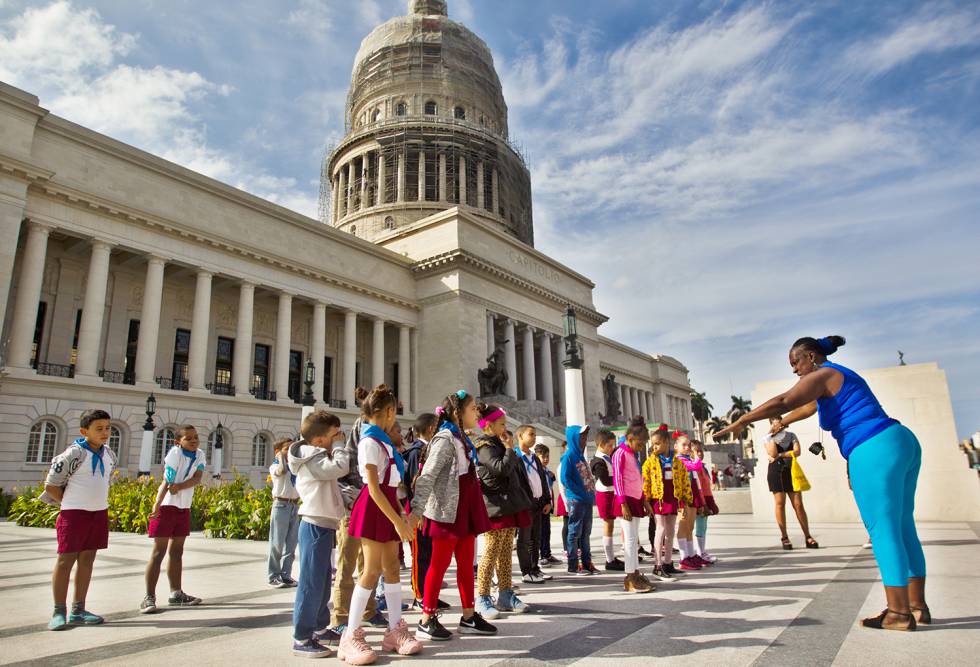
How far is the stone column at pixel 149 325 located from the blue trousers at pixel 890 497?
27939 mm

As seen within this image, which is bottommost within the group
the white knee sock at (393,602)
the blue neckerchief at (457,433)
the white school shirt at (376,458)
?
the white knee sock at (393,602)

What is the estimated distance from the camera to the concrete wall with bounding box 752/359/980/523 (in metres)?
12.8

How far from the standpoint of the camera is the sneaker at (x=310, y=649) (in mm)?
4215

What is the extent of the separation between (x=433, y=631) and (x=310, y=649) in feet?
2.94

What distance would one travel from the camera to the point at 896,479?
436 cm

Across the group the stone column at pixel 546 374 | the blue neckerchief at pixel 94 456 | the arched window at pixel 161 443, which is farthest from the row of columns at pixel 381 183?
the blue neckerchief at pixel 94 456

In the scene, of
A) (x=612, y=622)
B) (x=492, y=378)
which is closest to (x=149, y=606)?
(x=612, y=622)

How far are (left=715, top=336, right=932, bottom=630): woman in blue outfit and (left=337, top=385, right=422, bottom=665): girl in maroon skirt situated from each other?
252cm

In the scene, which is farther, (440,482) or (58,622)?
(58,622)

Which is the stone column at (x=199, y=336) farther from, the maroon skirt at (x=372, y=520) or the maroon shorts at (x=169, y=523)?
the maroon skirt at (x=372, y=520)

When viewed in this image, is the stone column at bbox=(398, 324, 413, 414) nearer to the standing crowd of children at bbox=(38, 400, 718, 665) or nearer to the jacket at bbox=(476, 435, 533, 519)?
the standing crowd of children at bbox=(38, 400, 718, 665)

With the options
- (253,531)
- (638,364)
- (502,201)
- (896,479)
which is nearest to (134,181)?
(253,531)

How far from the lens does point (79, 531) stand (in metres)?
5.33

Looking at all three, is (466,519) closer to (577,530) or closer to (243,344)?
(577,530)
